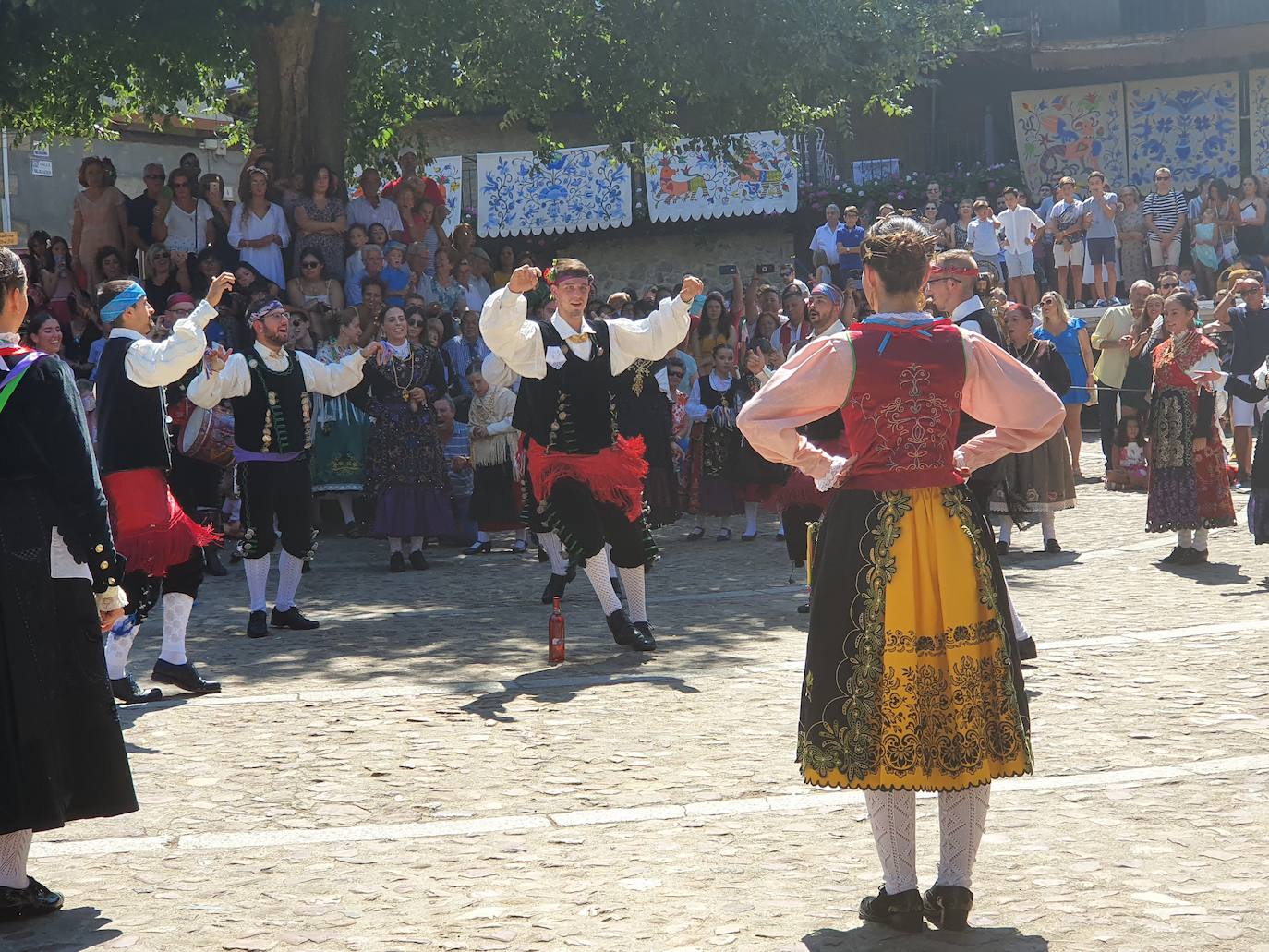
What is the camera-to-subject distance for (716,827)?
540 cm

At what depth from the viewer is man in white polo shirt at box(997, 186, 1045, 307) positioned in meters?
20.9

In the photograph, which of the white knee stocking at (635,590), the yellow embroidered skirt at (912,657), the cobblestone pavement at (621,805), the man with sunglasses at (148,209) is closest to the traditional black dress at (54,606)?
the cobblestone pavement at (621,805)

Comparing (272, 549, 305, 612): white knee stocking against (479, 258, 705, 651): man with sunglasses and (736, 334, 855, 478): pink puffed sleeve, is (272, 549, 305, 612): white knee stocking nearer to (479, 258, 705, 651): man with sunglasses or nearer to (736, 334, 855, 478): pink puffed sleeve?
(479, 258, 705, 651): man with sunglasses

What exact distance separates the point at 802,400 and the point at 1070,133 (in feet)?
79.9

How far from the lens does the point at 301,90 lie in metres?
16.8

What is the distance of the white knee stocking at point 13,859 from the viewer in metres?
4.73

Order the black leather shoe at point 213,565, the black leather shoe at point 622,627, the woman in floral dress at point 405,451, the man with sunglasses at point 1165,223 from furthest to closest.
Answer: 1. the man with sunglasses at point 1165,223
2. the woman in floral dress at point 405,451
3. the black leather shoe at point 213,565
4. the black leather shoe at point 622,627

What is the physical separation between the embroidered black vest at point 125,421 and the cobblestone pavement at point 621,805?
116cm

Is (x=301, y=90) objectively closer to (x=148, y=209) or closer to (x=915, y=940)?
(x=148, y=209)

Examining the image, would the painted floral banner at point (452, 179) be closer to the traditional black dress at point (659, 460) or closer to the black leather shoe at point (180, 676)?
the traditional black dress at point (659, 460)

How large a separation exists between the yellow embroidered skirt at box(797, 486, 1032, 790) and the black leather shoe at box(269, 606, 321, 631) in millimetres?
5969

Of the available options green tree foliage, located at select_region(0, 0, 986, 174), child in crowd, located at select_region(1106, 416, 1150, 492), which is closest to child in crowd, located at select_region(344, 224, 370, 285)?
green tree foliage, located at select_region(0, 0, 986, 174)

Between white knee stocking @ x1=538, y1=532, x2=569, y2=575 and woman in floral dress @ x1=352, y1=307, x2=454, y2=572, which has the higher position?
woman in floral dress @ x1=352, y1=307, x2=454, y2=572

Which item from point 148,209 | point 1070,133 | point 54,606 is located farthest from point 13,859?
point 1070,133
